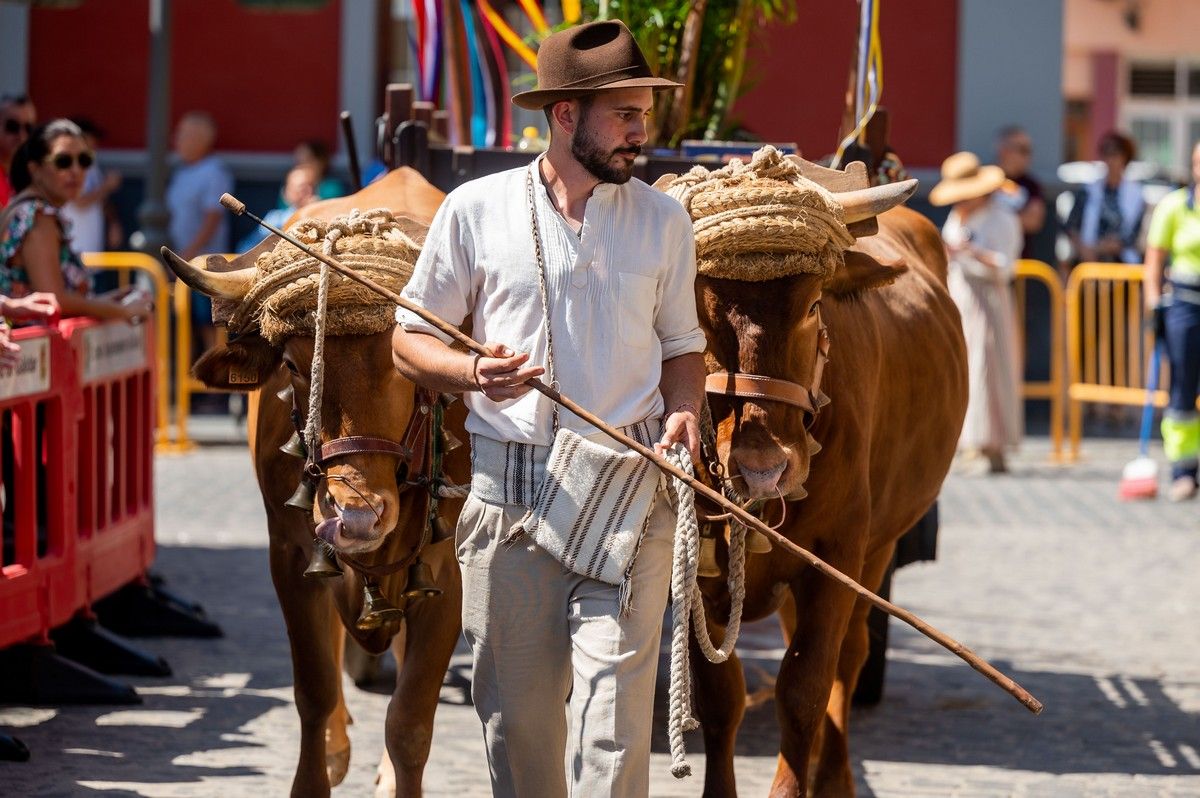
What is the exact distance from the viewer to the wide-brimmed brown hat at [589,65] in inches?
177

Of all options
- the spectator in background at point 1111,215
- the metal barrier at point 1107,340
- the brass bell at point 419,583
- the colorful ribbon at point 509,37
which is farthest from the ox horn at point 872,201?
the spectator in background at point 1111,215

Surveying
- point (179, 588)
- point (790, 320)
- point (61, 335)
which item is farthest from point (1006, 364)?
point (790, 320)

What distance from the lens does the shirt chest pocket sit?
4.54m

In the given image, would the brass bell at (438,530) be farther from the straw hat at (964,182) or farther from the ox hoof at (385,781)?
the straw hat at (964,182)

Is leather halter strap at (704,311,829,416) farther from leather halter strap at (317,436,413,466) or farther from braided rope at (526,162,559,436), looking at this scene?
leather halter strap at (317,436,413,466)

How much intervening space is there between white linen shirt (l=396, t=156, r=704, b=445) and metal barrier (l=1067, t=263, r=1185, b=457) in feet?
36.1

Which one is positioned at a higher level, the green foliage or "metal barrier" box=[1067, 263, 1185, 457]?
the green foliage

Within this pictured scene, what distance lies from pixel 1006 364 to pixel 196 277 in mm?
9919

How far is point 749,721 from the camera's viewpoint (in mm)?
7504

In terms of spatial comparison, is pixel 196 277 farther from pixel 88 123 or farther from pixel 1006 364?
pixel 88 123

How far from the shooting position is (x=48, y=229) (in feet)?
26.8

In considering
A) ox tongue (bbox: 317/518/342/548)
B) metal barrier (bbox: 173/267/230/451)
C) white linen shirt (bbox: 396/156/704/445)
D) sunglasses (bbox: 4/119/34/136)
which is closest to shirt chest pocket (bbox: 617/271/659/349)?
white linen shirt (bbox: 396/156/704/445)

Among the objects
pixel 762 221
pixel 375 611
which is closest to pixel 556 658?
pixel 375 611

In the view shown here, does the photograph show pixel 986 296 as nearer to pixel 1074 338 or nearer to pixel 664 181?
pixel 1074 338
